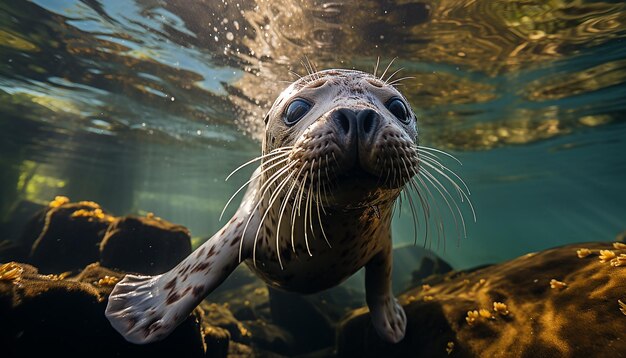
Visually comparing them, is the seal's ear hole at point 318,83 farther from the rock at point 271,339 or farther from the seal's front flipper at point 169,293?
the rock at point 271,339

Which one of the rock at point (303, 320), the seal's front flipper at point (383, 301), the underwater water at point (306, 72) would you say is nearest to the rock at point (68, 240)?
the underwater water at point (306, 72)

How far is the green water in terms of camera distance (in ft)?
20.6

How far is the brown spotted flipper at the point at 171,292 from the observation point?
2.31 metres

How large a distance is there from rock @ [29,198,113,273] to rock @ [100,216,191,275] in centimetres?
74

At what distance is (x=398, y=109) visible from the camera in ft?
7.22

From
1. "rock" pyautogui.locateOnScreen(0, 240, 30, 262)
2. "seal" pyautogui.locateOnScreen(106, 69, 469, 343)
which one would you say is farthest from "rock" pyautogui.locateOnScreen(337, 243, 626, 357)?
"rock" pyautogui.locateOnScreen(0, 240, 30, 262)

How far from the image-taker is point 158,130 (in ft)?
51.1

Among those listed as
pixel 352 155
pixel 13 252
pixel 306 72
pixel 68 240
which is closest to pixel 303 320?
pixel 68 240

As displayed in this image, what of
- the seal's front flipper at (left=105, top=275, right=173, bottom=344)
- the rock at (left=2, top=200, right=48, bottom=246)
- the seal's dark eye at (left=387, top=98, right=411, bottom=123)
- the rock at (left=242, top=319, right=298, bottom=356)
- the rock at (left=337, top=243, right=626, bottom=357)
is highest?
the seal's dark eye at (left=387, top=98, right=411, bottom=123)

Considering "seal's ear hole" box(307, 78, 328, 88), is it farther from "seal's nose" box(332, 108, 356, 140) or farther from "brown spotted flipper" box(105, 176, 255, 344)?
"brown spotted flipper" box(105, 176, 255, 344)

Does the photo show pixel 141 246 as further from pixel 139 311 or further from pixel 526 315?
pixel 526 315

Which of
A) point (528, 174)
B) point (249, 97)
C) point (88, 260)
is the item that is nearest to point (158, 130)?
point (249, 97)

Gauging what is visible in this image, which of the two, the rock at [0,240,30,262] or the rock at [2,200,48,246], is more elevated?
the rock at [0,240,30,262]

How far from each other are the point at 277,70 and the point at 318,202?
7.32 meters
